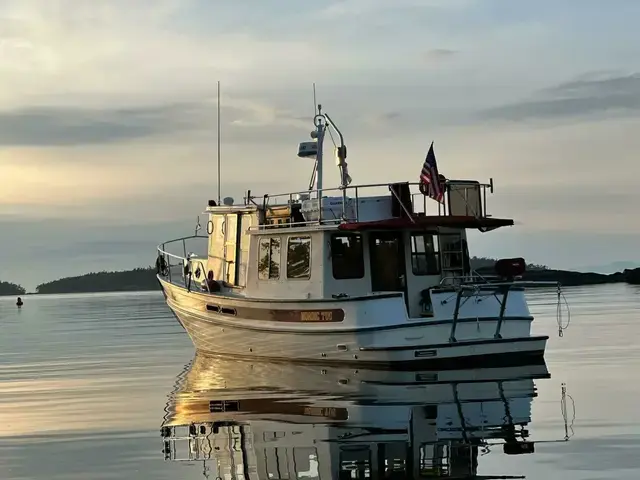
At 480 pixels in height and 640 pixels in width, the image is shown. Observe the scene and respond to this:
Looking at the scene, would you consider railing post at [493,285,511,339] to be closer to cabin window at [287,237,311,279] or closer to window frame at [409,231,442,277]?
window frame at [409,231,442,277]

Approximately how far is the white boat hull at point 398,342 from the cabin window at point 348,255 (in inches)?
56.0

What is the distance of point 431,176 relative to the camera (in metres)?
20.9

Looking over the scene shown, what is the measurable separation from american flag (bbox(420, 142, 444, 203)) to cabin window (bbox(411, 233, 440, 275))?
1294 mm

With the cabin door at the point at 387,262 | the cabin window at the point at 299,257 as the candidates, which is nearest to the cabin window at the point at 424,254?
the cabin door at the point at 387,262

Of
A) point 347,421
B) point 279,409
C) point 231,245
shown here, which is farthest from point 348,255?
point 347,421

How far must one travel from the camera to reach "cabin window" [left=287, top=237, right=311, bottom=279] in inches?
849

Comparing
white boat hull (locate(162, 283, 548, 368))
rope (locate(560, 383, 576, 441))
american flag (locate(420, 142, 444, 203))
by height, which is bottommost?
rope (locate(560, 383, 576, 441))

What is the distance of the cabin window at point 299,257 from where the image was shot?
21.6 metres

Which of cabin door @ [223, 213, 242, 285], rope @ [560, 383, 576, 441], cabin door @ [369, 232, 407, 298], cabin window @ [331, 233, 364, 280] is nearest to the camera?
rope @ [560, 383, 576, 441]

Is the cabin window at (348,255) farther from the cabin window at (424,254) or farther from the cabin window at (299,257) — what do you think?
the cabin window at (424,254)

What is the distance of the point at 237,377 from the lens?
20.0m

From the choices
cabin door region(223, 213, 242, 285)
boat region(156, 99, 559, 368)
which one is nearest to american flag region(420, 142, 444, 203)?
boat region(156, 99, 559, 368)

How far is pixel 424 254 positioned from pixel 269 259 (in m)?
3.23

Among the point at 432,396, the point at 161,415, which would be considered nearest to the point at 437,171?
the point at 432,396
